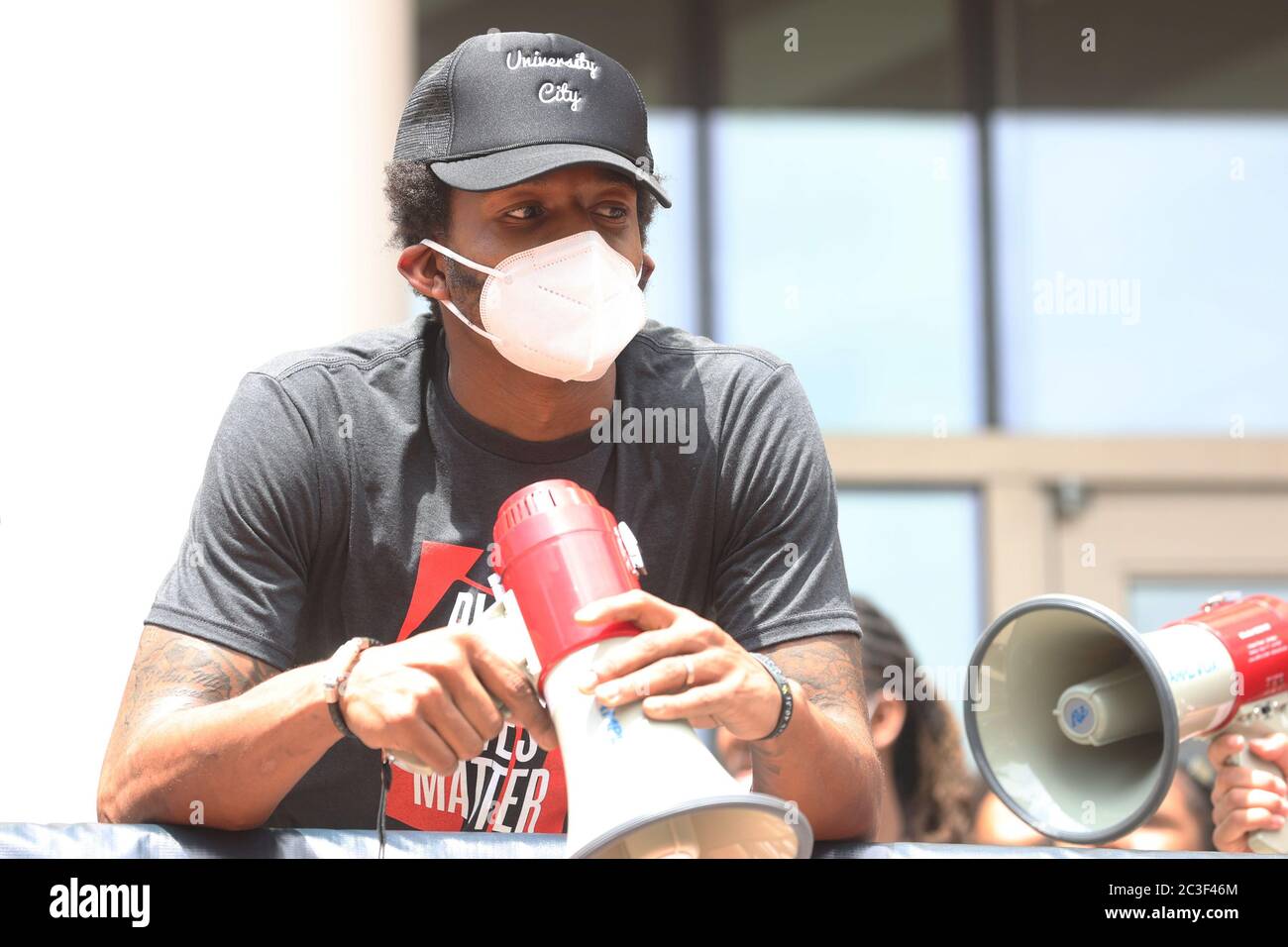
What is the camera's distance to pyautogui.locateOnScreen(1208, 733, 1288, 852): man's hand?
197 centimetres

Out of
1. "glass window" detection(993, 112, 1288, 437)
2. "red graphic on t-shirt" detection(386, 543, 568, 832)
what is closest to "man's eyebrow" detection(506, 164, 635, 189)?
"red graphic on t-shirt" detection(386, 543, 568, 832)

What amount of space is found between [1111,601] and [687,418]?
148 inches

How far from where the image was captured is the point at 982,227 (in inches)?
221

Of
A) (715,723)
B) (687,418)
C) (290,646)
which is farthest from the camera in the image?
(687,418)

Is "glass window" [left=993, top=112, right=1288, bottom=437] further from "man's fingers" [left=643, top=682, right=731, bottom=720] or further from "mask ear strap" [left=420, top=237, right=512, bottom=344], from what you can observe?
"man's fingers" [left=643, top=682, right=731, bottom=720]

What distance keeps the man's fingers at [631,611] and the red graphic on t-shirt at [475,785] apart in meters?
0.60

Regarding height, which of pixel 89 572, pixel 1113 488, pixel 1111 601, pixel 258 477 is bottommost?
pixel 1111 601

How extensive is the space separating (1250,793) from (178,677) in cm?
133

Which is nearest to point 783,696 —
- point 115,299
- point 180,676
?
point 180,676

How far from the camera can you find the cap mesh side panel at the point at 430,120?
2.01 metres

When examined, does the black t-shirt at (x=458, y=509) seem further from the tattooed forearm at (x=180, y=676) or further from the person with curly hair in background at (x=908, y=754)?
the person with curly hair in background at (x=908, y=754)

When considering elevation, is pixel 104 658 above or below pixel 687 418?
below

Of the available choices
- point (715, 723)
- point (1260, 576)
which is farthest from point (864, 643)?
point (1260, 576)
